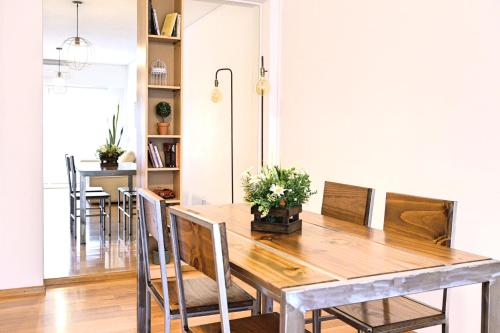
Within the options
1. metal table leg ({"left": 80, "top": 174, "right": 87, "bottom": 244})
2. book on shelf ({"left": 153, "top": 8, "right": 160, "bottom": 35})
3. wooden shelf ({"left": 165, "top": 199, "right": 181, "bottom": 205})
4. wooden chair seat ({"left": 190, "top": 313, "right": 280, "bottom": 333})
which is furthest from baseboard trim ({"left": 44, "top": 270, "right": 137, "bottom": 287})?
wooden chair seat ({"left": 190, "top": 313, "right": 280, "bottom": 333})

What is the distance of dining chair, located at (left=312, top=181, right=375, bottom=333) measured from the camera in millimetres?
2268

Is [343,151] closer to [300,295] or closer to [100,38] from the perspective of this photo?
[300,295]

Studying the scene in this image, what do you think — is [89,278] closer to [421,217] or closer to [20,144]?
[20,144]

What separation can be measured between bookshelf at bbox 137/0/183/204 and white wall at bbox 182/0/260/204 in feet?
2.50

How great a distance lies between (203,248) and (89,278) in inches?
99.8

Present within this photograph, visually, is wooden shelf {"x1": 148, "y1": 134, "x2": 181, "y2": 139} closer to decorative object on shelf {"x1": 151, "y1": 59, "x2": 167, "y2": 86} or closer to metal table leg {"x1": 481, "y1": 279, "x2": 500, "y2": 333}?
decorative object on shelf {"x1": 151, "y1": 59, "x2": 167, "y2": 86}

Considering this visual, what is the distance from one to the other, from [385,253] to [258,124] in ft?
9.40

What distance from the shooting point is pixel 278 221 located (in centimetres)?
198

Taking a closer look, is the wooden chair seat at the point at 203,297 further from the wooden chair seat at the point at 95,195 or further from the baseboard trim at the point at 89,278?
the wooden chair seat at the point at 95,195

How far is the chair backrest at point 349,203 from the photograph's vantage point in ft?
7.48


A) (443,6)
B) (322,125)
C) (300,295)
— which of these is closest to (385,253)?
(300,295)

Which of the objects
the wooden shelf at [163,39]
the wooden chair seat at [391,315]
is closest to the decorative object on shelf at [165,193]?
the wooden shelf at [163,39]

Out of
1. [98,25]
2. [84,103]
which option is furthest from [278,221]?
[84,103]

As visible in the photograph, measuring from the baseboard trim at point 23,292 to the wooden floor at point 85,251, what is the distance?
0.67ft
